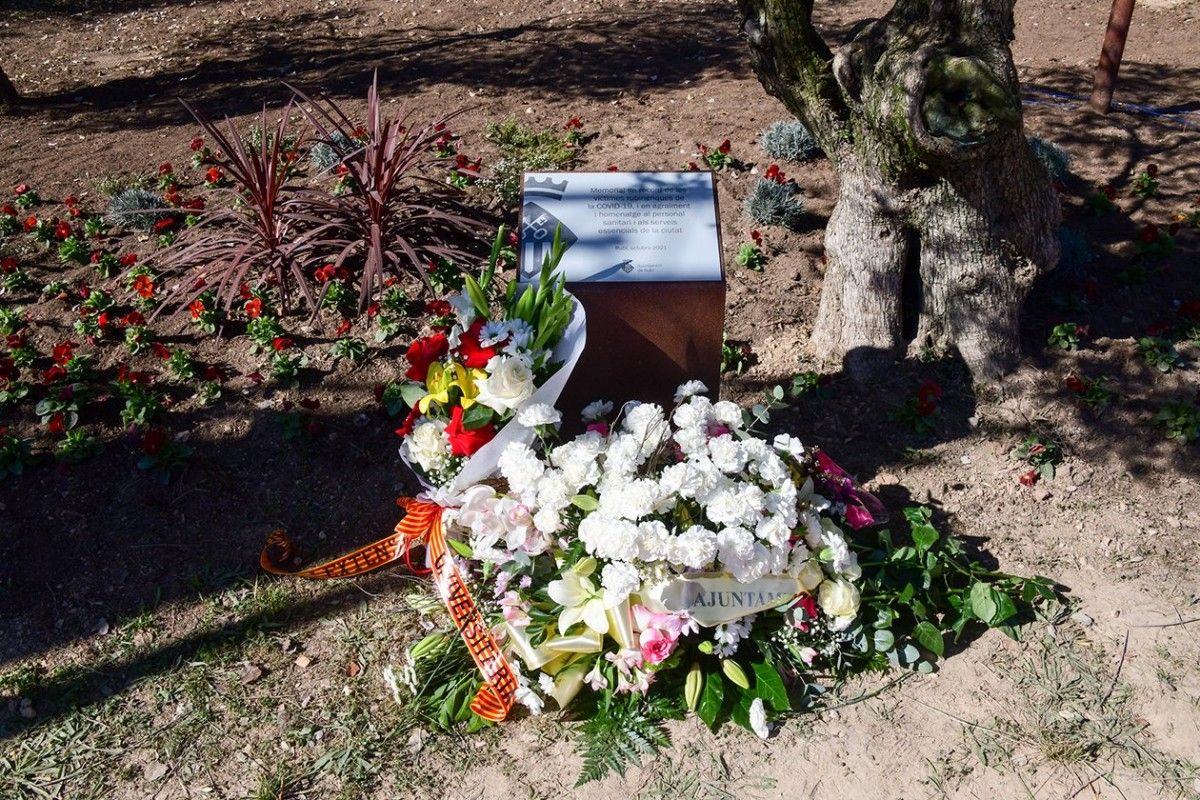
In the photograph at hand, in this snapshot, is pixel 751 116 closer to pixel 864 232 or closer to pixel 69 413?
pixel 864 232

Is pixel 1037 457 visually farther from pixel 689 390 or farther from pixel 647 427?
pixel 647 427

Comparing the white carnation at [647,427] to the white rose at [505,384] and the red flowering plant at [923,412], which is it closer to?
the white rose at [505,384]

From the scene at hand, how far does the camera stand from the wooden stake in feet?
16.5

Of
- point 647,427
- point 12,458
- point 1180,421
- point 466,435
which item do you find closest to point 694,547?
point 647,427

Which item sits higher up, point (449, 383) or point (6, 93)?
point (6, 93)

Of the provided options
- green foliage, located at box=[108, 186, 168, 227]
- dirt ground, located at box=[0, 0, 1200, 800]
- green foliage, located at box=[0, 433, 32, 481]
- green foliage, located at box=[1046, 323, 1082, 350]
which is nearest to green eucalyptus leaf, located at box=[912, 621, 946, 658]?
dirt ground, located at box=[0, 0, 1200, 800]

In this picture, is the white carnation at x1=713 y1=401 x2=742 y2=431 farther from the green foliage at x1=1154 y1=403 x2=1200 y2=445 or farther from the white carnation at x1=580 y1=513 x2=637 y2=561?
the green foliage at x1=1154 y1=403 x2=1200 y2=445

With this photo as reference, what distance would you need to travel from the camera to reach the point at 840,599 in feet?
9.79

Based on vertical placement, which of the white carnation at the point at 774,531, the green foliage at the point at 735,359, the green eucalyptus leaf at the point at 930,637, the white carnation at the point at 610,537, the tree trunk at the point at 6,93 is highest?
the tree trunk at the point at 6,93

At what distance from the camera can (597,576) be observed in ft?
9.46

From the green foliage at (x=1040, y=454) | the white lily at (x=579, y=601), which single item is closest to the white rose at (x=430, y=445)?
the white lily at (x=579, y=601)

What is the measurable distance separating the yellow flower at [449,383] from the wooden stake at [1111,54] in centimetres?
417

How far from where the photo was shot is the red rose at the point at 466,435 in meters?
3.01

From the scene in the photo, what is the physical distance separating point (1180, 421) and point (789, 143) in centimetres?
252
